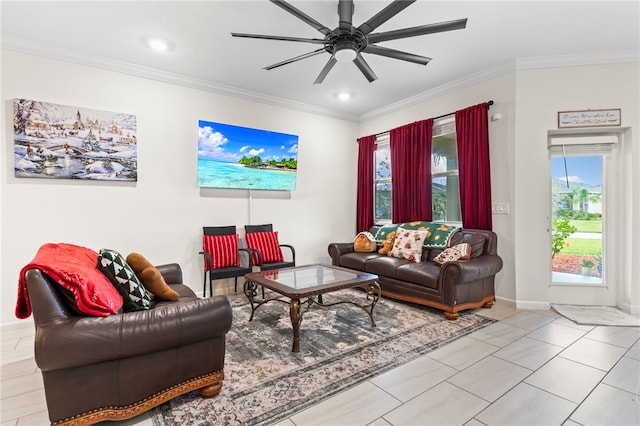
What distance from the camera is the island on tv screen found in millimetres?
4250

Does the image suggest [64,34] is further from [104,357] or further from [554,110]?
[554,110]

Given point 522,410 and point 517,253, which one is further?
point 517,253

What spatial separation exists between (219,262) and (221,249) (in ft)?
0.58

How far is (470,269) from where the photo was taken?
330 centimetres

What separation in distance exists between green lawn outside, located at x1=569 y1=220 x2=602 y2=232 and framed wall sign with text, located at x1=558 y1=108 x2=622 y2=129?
1.15 m

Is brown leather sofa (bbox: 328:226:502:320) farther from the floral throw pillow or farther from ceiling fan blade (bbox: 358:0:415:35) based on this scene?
ceiling fan blade (bbox: 358:0:415:35)

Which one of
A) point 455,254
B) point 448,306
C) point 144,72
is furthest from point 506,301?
point 144,72

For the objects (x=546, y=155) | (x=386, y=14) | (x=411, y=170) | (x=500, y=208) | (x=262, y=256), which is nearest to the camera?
(x=386, y=14)

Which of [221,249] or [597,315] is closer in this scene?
[597,315]

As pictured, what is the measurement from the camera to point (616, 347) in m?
2.66

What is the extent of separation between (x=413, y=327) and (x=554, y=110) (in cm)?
304

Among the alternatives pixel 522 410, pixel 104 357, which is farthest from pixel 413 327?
pixel 104 357

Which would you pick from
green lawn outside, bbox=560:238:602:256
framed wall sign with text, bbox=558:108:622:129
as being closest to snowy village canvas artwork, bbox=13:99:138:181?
framed wall sign with text, bbox=558:108:622:129

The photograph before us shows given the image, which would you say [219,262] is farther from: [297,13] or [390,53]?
[390,53]
